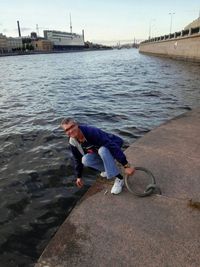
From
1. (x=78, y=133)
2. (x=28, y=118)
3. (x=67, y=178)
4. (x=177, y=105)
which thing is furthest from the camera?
(x=177, y=105)

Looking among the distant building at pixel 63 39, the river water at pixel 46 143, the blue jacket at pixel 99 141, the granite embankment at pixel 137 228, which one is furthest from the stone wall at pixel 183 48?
the distant building at pixel 63 39

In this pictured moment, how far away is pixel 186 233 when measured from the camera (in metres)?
3.37

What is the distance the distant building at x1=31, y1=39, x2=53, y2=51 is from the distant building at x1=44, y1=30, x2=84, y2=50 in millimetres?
4094

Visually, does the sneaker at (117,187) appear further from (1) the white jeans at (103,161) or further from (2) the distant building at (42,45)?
(2) the distant building at (42,45)

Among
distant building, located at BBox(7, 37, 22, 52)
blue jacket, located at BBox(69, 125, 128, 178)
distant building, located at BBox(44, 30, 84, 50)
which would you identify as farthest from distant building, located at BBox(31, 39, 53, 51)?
blue jacket, located at BBox(69, 125, 128, 178)

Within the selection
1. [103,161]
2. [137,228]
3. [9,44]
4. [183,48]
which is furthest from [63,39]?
[137,228]

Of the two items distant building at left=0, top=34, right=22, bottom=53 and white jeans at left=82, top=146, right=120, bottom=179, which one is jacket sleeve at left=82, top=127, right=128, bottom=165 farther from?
distant building at left=0, top=34, right=22, bottom=53

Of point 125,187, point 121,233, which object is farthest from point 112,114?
point 121,233

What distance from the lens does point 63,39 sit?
6334 inches

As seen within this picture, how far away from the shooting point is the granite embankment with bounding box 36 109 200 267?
3092mm

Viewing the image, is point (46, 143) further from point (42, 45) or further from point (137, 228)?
point (42, 45)

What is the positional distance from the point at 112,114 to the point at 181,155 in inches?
235

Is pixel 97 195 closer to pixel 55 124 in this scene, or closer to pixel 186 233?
pixel 186 233

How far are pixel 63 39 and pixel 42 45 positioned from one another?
1887 centimetres
